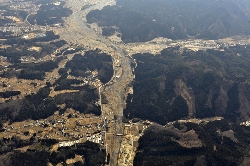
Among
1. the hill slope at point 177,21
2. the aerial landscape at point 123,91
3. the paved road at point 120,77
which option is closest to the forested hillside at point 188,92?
the aerial landscape at point 123,91

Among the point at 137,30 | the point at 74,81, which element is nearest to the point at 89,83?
the point at 74,81

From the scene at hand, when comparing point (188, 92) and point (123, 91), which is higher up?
point (188, 92)

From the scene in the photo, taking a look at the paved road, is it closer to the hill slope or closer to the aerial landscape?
the aerial landscape

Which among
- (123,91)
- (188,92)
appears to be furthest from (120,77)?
(188,92)

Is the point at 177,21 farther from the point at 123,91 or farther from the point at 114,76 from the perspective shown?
the point at 123,91

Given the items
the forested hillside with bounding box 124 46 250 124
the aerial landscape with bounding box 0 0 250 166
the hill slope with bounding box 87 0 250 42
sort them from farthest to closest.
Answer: the hill slope with bounding box 87 0 250 42 < the forested hillside with bounding box 124 46 250 124 < the aerial landscape with bounding box 0 0 250 166

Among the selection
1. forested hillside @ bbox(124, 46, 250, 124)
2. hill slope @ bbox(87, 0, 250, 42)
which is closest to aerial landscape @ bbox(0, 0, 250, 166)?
forested hillside @ bbox(124, 46, 250, 124)

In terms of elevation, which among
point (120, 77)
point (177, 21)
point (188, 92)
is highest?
point (177, 21)

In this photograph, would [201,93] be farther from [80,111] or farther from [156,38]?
[156,38]

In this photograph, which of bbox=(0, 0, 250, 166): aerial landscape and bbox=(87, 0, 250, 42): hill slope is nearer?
bbox=(0, 0, 250, 166): aerial landscape
